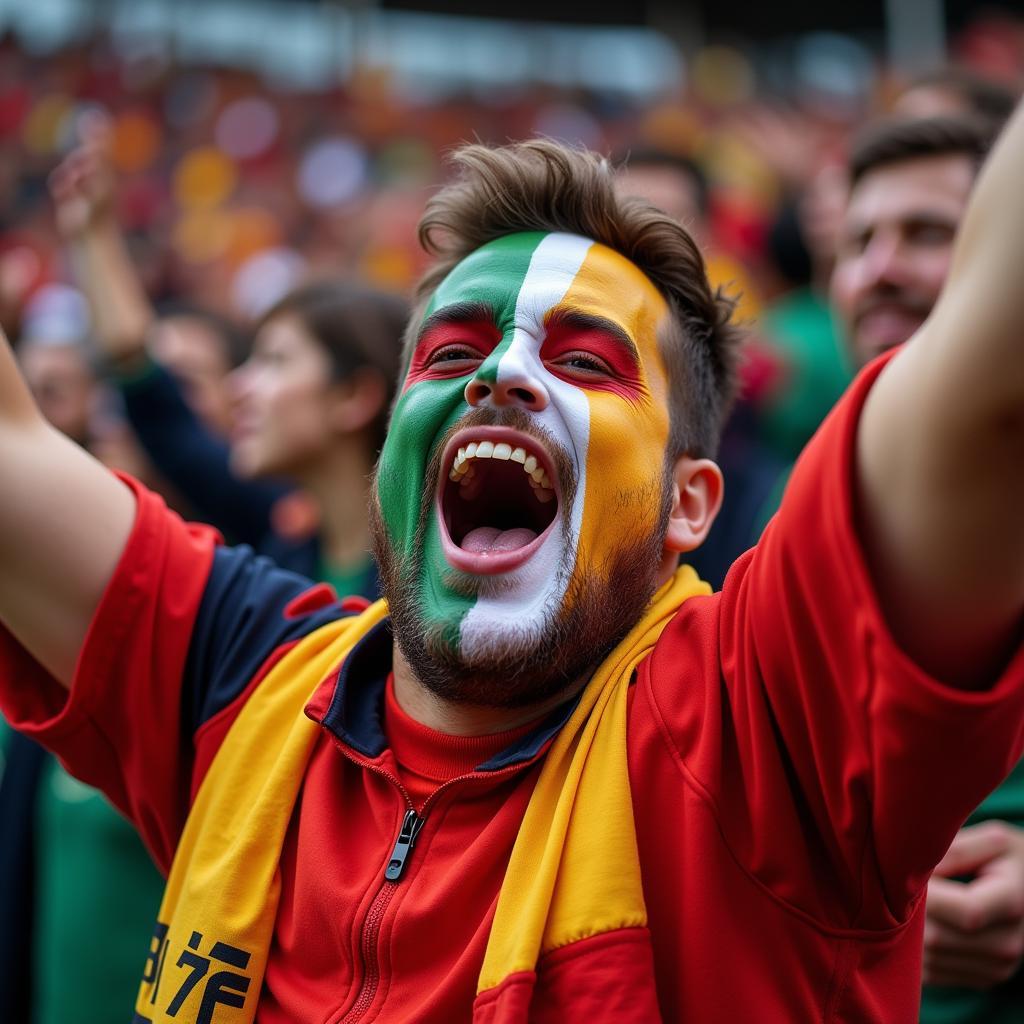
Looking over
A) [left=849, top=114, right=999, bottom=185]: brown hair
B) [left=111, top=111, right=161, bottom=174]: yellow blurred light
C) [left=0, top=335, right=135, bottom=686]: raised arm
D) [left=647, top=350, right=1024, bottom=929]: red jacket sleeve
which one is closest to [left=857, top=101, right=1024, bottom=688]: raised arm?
[left=647, top=350, right=1024, bottom=929]: red jacket sleeve

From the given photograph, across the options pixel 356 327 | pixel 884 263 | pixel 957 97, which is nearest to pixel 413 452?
pixel 884 263

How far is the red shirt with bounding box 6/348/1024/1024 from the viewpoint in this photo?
4.25 feet

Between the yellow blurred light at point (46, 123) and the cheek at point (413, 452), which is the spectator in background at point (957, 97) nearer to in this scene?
the cheek at point (413, 452)

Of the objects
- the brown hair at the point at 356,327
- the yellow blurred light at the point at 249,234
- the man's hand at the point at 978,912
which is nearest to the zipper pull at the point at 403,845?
the man's hand at the point at 978,912

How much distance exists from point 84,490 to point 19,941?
1783mm

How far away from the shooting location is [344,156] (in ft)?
46.3

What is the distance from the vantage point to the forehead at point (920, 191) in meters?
2.67

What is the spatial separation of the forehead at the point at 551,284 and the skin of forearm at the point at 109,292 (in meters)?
1.95

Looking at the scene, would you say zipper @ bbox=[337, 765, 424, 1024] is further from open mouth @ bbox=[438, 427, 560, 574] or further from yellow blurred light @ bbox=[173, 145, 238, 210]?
yellow blurred light @ bbox=[173, 145, 238, 210]

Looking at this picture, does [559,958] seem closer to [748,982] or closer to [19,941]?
[748,982]

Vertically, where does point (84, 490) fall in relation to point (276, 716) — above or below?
above

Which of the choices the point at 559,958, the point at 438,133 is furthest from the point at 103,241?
the point at 438,133

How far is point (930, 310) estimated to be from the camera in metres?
2.63

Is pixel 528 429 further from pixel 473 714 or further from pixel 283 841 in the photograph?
pixel 283 841
